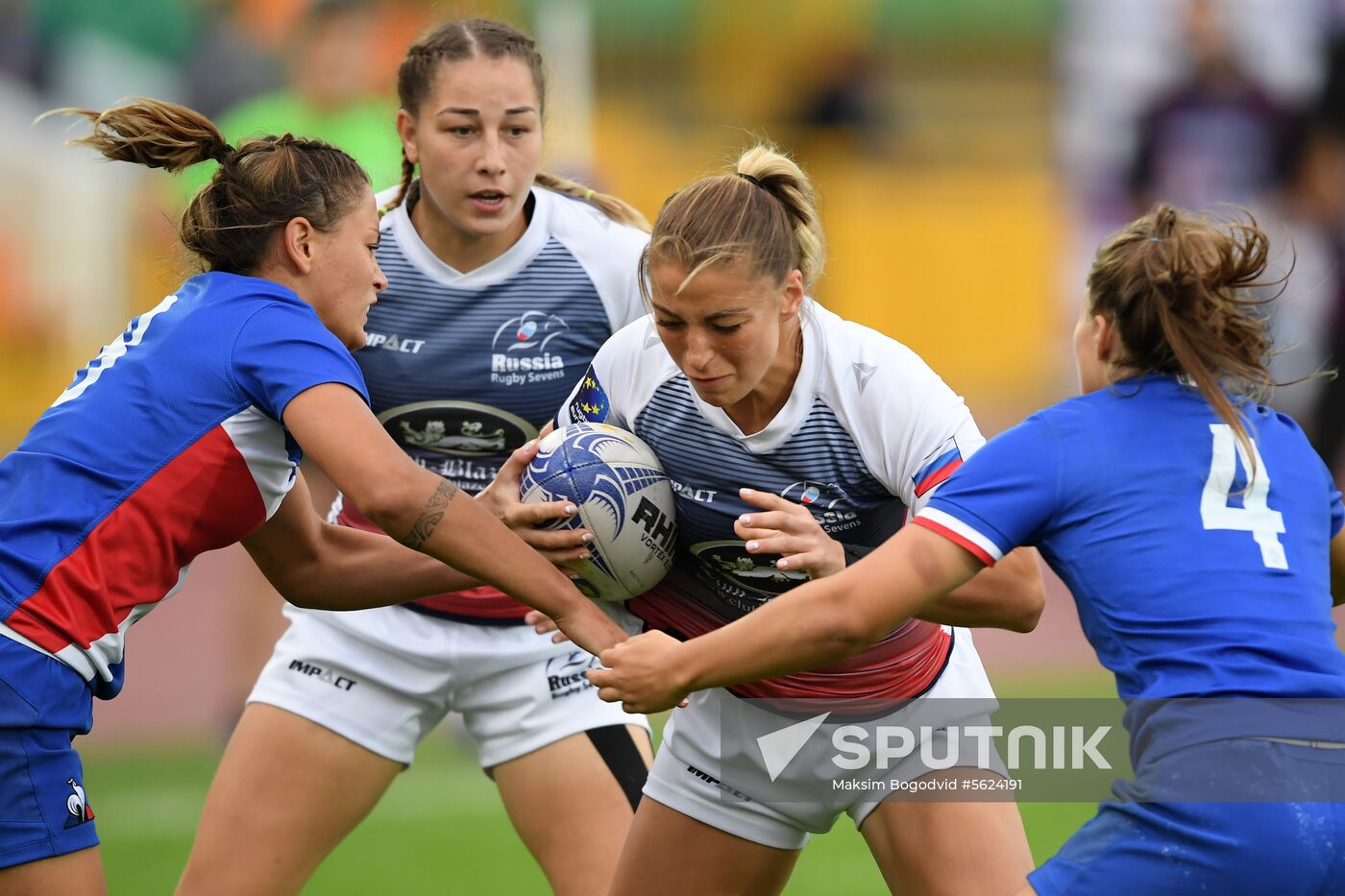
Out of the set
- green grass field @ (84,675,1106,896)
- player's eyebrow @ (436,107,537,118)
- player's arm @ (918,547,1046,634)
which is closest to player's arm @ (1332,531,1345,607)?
player's arm @ (918,547,1046,634)

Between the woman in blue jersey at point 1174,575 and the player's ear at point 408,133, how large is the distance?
2.00 metres

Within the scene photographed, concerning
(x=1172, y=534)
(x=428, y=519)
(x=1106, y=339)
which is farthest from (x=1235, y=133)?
(x=428, y=519)

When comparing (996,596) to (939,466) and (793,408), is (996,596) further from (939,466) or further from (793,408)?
(793,408)

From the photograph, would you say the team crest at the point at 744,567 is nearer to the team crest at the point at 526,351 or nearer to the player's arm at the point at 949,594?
the player's arm at the point at 949,594

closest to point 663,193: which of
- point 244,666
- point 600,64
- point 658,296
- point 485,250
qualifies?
point 600,64

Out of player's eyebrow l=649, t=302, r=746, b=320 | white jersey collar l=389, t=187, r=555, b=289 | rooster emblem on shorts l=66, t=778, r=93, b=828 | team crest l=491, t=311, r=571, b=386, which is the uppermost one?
white jersey collar l=389, t=187, r=555, b=289

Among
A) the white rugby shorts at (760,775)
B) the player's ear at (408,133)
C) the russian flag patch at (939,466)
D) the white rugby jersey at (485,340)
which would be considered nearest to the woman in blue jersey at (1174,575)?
the russian flag patch at (939,466)

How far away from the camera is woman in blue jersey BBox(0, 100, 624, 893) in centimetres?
343

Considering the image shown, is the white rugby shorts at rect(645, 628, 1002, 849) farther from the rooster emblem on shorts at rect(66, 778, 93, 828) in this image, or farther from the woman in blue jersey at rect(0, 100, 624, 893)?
the rooster emblem on shorts at rect(66, 778, 93, 828)

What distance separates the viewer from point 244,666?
763cm

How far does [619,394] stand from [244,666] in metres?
4.03

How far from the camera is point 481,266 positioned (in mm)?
4812

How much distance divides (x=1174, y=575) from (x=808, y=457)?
1025 mm

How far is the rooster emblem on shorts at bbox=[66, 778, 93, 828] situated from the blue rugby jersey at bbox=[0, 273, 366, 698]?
0.73 ft
